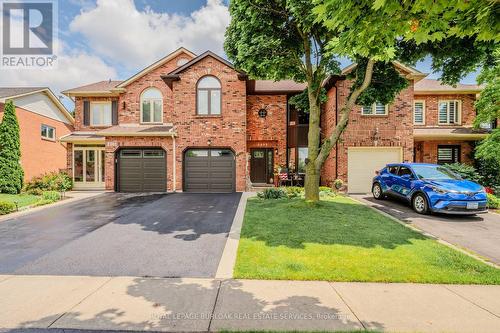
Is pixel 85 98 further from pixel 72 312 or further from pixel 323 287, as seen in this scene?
pixel 323 287

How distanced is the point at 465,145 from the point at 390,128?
6.25 metres

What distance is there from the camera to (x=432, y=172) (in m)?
9.45

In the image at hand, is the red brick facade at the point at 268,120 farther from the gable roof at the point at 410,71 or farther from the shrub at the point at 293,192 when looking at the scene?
the gable roof at the point at 410,71

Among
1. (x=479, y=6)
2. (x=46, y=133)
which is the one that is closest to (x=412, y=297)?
(x=479, y=6)

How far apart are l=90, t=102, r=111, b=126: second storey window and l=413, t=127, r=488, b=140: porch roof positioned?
19.9 meters

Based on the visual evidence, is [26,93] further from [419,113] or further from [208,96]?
[419,113]

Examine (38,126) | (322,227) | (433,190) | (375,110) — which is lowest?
(322,227)

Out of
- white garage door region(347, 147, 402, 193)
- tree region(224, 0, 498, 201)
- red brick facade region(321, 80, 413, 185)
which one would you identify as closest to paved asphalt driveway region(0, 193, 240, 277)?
tree region(224, 0, 498, 201)

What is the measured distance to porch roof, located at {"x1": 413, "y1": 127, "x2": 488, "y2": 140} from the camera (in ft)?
47.7

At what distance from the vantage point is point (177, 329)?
283cm

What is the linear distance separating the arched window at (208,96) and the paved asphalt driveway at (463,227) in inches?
384

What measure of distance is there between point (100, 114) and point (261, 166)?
11.7 metres

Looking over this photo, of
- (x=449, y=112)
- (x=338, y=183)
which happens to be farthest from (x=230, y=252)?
(x=449, y=112)

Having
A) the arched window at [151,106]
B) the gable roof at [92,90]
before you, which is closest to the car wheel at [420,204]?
the arched window at [151,106]
